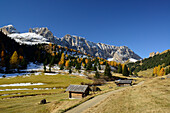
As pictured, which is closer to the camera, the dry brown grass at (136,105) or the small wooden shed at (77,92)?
the dry brown grass at (136,105)

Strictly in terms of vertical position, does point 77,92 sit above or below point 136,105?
below

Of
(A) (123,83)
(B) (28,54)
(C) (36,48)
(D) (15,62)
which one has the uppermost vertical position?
(C) (36,48)

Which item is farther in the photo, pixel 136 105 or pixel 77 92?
pixel 77 92

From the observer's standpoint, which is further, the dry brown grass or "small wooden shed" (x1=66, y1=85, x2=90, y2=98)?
"small wooden shed" (x1=66, y1=85, x2=90, y2=98)

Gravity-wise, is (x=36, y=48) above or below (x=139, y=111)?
above

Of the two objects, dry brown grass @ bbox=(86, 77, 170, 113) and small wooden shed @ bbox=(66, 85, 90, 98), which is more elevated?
dry brown grass @ bbox=(86, 77, 170, 113)

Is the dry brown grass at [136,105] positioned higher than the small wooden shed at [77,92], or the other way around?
the dry brown grass at [136,105]

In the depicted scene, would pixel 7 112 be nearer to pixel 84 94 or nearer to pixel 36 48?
pixel 84 94

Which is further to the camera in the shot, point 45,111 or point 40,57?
point 40,57

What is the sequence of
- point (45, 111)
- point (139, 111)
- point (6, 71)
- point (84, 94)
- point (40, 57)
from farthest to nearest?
point (40, 57)
point (6, 71)
point (84, 94)
point (45, 111)
point (139, 111)

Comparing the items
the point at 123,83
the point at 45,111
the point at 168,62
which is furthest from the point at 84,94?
the point at 168,62

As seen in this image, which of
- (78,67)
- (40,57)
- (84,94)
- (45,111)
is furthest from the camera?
(40,57)

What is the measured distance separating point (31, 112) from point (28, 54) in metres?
167

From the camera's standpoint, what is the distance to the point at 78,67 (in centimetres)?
13850
